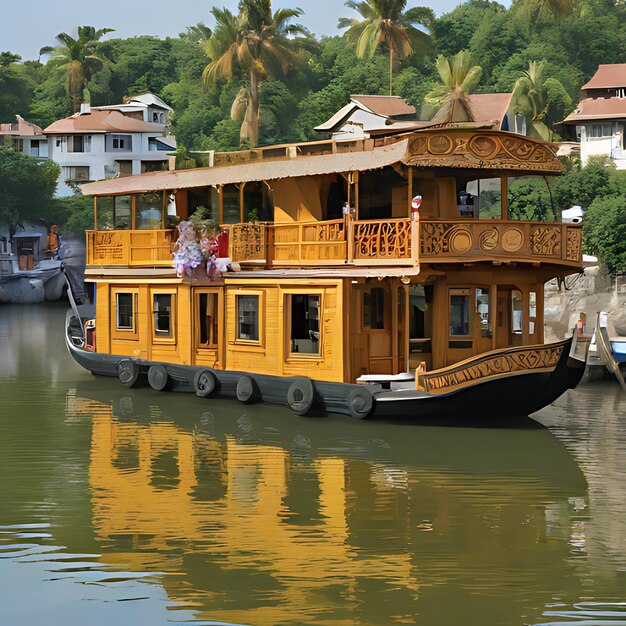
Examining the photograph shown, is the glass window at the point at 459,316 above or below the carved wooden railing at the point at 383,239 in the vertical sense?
below

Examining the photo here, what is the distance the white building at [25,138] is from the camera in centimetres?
8894

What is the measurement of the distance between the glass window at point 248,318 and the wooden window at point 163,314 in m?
2.50

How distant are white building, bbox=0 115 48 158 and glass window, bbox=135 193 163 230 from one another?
62580mm

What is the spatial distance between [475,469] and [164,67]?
90.0m

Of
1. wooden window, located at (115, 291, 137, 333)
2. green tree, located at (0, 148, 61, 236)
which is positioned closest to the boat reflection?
wooden window, located at (115, 291, 137, 333)

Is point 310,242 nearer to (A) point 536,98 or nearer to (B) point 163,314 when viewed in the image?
(B) point 163,314

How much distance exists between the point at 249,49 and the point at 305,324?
51.5 m

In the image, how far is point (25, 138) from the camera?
90.2 m

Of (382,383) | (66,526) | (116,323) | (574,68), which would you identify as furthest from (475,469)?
(574,68)

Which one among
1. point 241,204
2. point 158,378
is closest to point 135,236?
point 158,378

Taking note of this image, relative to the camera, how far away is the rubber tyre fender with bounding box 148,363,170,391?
2725 cm

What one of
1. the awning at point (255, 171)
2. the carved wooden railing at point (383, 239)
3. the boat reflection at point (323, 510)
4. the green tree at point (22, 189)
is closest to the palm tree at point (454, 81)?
the green tree at point (22, 189)

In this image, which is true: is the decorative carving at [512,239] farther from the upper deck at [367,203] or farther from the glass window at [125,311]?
the glass window at [125,311]

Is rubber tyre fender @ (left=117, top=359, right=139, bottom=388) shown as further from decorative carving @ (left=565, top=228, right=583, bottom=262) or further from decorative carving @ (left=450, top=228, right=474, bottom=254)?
decorative carving @ (left=565, top=228, right=583, bottom=262)
